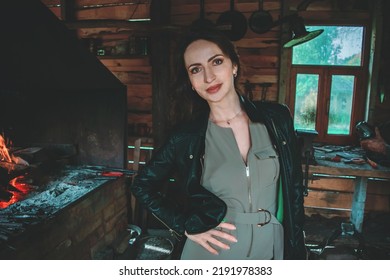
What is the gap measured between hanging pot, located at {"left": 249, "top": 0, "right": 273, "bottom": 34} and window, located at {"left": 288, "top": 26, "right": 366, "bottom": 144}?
61 centimetres

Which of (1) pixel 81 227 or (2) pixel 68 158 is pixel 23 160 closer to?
(2) pixel 68 158

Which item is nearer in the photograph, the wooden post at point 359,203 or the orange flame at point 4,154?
the orange flame at point 4,154

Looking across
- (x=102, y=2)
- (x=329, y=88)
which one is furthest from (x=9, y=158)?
(x=329, y=88)

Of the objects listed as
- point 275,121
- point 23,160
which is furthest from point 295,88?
point 23,160


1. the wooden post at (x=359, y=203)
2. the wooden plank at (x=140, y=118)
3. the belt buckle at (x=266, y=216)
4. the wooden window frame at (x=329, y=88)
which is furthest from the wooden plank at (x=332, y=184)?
the belt buckle at (x=266, y=216)

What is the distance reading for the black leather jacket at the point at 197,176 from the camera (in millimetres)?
1614

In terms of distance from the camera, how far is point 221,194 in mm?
1558

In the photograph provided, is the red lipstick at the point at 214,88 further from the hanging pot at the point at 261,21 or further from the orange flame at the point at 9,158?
the hanging pot at the point at 261,21

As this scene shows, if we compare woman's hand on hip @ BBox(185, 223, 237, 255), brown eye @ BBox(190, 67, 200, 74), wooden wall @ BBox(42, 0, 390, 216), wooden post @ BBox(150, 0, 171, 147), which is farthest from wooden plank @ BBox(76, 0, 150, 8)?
woman's hand on hip @ BBox(185, 223, 237, 255)

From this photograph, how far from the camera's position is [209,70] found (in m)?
1.61

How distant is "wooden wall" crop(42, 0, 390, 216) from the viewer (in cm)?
414

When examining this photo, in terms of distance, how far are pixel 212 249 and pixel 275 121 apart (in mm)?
761

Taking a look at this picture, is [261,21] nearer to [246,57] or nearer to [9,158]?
[246,57]

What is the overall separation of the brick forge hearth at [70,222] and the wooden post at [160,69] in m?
0.97
